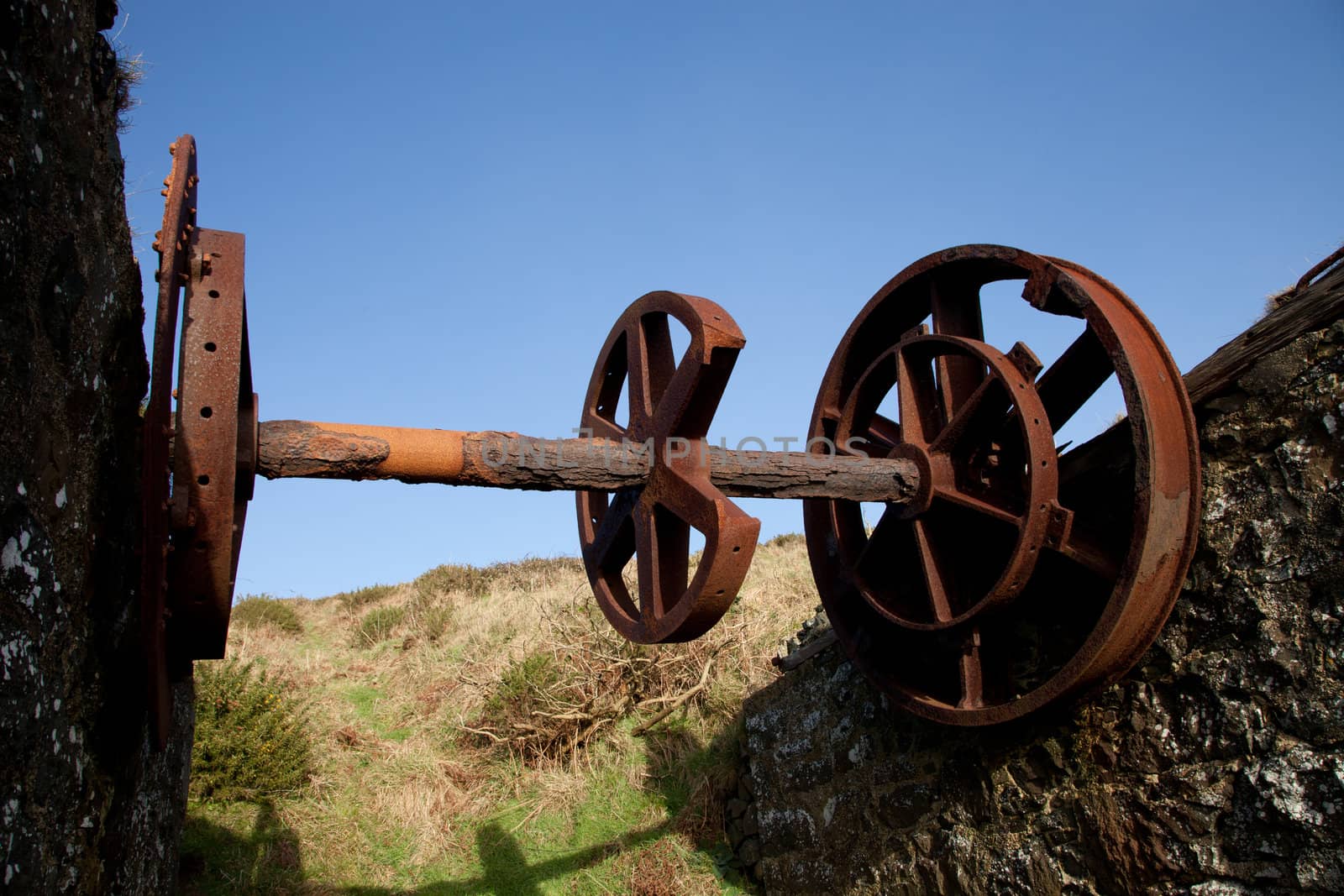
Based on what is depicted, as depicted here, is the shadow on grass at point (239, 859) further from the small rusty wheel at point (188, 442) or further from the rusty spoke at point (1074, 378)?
the rusty spoke at point (1074, 378)

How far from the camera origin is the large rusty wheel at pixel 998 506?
11.1 feet

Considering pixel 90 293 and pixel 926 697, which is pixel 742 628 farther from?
pixel 90 293

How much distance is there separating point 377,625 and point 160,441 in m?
9.16

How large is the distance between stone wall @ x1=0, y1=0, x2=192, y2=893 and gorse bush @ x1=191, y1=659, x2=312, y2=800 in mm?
3347

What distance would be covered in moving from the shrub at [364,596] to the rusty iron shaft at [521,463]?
10518 mm

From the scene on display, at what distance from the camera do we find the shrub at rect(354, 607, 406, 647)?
10672 mm

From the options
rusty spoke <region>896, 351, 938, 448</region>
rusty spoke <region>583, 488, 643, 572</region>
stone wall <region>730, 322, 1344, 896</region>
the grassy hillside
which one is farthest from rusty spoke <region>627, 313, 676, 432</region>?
the grassy hillside

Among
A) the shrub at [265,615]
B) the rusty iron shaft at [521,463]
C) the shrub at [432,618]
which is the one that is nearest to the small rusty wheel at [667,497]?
the rusty iron shaft at [521,463]

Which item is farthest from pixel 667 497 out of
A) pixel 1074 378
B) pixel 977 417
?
pixel 1074 378

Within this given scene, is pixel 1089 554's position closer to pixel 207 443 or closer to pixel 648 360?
pixel 648 360

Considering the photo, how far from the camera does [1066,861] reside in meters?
3.57

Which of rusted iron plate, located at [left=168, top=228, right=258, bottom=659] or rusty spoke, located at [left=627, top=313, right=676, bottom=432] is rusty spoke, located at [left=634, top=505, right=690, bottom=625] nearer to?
rusty spoke, located at [left=627, top=313, right=676, bottom=432]

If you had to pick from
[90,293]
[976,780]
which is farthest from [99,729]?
[976,780]

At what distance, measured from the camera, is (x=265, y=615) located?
442 inches
